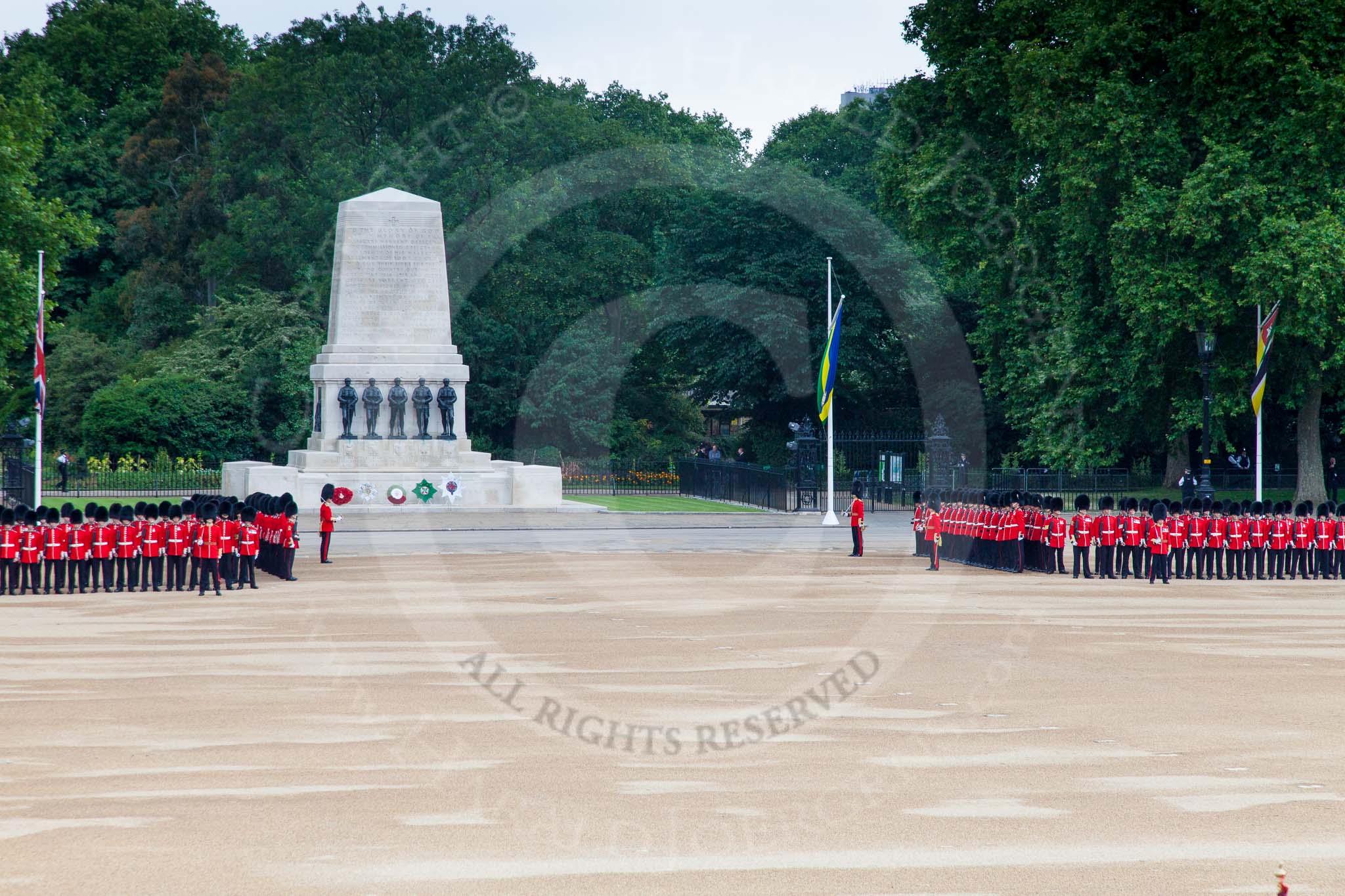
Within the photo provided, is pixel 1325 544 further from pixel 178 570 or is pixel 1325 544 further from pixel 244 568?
pixel 178 570

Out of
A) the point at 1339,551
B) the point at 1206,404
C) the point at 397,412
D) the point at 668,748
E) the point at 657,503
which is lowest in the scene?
the point at 668,748

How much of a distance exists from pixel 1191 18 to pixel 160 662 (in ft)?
104

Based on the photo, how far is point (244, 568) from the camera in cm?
2264

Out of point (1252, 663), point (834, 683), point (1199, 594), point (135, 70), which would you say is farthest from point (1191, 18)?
point (135, 70)

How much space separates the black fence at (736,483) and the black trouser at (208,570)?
23.8m

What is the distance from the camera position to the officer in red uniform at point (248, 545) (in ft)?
71.0

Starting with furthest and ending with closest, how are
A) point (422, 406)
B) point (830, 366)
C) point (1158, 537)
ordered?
point (422, 406) < point (830, 366) < point (1158, 537)

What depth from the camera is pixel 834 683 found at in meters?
13.4

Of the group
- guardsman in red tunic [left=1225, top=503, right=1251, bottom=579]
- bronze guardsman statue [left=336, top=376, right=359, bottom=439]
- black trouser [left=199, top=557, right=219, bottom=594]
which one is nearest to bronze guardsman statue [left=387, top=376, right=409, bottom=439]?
bronze guardsman statue [left=336, top=376, right=359, bottom=439]

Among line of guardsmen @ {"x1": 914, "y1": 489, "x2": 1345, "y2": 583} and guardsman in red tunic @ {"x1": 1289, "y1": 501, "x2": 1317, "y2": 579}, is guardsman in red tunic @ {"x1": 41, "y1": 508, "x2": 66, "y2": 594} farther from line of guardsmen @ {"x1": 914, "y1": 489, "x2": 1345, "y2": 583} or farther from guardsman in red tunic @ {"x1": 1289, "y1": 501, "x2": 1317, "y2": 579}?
guardsman in red tunic @ {"x1": 1289, "y1": 501, "x2": 1317, "y2": 579}

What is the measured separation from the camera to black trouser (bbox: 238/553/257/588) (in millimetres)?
21656

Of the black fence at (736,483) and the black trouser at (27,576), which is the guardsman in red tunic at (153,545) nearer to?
the black trouser at (27,576)

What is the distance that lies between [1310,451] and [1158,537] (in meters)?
17.7

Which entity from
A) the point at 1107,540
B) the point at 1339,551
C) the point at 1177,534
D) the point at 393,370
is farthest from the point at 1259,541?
the point at 393,370
